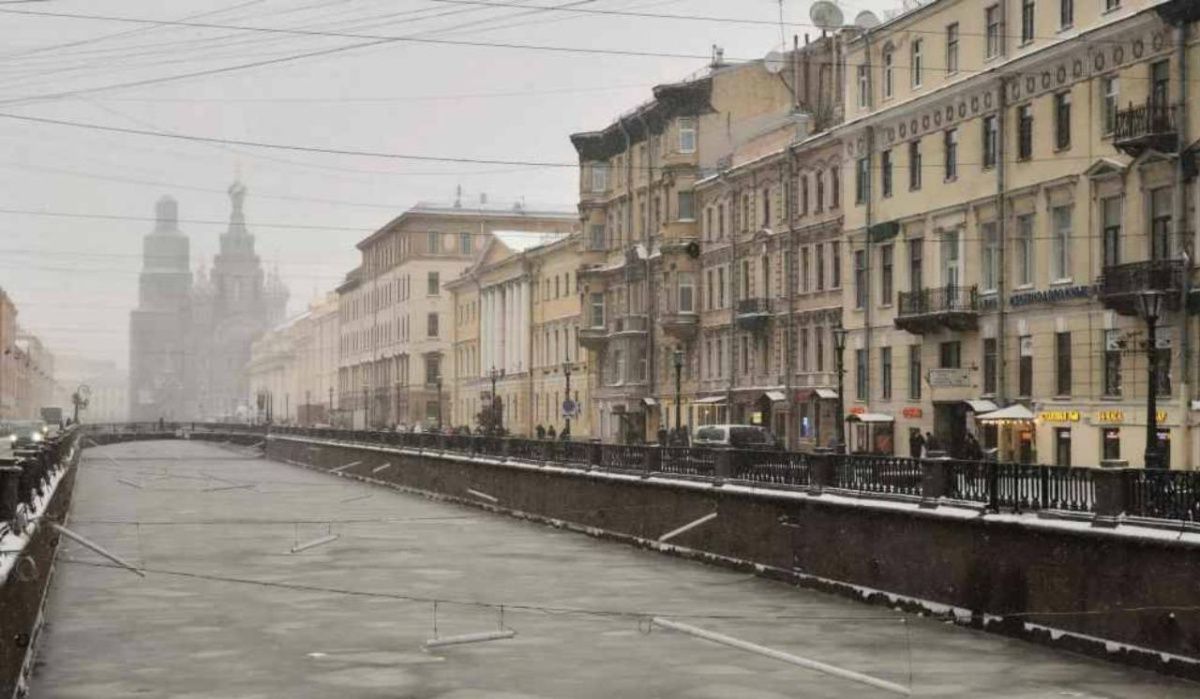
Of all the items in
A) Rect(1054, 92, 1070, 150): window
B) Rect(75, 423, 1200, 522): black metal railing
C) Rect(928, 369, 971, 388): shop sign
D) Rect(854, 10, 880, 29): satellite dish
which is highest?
Rect(854, 10, 880, 29): satellite dish

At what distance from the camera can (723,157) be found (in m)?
81.9

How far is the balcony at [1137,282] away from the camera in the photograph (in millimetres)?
43500

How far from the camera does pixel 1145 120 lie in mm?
44375

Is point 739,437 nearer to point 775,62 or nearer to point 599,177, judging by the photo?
point 775,62

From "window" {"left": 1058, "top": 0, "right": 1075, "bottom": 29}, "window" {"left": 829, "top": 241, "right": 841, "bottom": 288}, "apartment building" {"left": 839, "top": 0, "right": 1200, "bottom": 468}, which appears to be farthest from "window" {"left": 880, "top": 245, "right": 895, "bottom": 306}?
"window" {"left": 1058, "top": 0, "right": 1075, "bottom": 29}

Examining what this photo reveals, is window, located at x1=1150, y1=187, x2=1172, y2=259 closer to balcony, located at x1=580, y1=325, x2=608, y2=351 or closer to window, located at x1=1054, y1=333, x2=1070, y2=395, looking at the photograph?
window, located at x1=1054, y1=333, x2=1070, y2=395

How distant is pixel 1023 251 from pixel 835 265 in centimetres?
1509

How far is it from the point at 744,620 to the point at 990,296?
25.8 m

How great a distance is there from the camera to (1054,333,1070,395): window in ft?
161

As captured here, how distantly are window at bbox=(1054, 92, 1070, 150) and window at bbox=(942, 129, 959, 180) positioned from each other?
6179 mm

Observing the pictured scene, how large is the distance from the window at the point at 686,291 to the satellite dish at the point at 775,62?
976cm

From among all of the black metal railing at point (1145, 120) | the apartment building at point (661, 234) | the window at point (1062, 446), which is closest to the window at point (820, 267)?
the apartment building at point (661, 234)

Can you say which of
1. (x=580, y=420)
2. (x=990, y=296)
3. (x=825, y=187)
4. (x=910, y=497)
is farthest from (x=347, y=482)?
(x=910, y=497)

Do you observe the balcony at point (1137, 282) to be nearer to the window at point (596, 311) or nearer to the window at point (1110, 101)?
the window at point (1110, 101)
